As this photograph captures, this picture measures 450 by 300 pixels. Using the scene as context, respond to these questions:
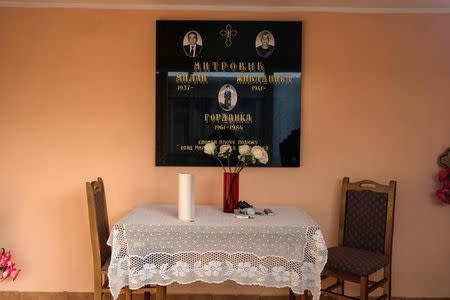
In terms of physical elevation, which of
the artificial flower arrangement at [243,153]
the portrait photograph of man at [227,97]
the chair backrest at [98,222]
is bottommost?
the chair backrest at [98,222]

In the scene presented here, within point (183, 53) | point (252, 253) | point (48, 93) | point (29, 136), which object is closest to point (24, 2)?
point (48, 93)

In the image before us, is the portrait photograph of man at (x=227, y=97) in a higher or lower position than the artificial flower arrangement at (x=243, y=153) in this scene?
higher

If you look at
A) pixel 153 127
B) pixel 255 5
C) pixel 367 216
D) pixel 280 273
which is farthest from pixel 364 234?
pixel 255 5

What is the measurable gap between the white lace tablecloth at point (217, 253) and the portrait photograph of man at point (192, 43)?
1.38 metres

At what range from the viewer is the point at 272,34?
325 cm

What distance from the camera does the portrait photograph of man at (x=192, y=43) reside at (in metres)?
3.25

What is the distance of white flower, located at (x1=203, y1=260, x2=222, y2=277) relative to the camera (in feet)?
8.34

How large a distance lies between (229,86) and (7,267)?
212cm

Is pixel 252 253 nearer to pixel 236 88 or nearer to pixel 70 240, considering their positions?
pixel 236 88

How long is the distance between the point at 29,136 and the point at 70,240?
0.88 m

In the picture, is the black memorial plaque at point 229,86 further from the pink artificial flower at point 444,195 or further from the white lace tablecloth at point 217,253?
the pink artificial flower at point 444,195

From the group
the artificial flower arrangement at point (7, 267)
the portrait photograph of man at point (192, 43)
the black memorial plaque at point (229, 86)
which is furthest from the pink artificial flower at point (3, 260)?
the portrait photograph of man at point (192, 43)

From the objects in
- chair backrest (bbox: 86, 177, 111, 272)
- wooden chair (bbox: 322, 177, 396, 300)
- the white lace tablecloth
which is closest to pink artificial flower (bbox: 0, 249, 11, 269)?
chair backrest (bbox: 86, 177, 111, 272)

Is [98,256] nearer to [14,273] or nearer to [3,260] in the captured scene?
[3,260]
